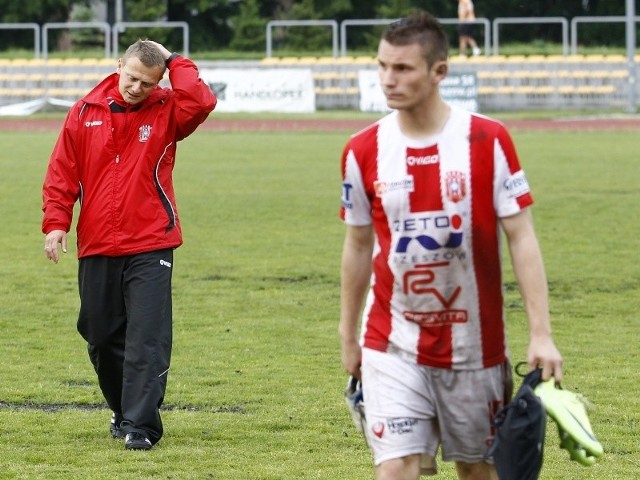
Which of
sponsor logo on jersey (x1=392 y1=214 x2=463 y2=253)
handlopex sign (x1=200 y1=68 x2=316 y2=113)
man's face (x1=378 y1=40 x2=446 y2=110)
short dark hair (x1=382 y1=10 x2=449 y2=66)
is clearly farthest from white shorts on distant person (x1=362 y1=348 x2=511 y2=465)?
handlopex sign (x1=200 y1=68 x2=316 y2=113)

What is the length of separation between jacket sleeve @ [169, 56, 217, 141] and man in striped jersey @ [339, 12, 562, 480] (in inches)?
87.8

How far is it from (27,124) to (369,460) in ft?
103

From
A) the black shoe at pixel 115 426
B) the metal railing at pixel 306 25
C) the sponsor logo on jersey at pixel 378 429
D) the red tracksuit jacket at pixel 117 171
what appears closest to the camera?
the sponsor logo on jersey at pixel 378 429

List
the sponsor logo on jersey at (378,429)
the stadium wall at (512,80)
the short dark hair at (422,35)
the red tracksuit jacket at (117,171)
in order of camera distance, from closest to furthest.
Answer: the short dark hair at (422,35) < the sponsor logo on jersey at (378,429) < the red tracksuit jacket at (117,171) < the stadium wall at (512,80)

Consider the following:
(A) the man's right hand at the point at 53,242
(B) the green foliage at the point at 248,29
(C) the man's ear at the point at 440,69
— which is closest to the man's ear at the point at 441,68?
(C) the man's ear at the point at 440,69

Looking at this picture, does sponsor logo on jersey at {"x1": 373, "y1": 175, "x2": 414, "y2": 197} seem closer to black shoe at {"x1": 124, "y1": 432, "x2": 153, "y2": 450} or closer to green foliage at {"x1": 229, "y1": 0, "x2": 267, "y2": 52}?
black shoe at {"x1": 124, "y1": 432, "x2": 153, "y2": 450}

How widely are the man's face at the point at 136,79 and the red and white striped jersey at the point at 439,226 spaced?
2.13 meters

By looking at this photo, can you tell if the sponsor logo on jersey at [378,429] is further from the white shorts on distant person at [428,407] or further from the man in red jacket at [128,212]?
the man in red jacket at [128,212]

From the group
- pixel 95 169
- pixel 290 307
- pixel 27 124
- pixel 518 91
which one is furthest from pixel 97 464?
pixel 518 91

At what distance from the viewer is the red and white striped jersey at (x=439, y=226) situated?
448 centimetres

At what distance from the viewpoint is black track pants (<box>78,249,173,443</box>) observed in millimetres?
6691

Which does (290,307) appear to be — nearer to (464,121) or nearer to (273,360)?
(273,360)

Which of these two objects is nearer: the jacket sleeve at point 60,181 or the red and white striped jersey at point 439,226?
the red and white striped jersey at point 439,226

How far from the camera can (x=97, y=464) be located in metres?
6.52
